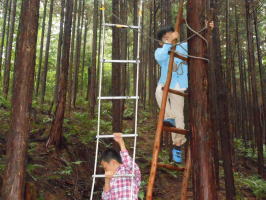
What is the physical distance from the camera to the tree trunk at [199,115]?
276 centimetres

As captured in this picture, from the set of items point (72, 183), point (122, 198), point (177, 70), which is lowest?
point (72, 183)

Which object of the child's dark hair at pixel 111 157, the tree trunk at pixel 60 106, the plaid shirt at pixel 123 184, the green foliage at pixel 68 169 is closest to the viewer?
the plaid shirt at pixel 123 184

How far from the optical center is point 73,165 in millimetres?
7906

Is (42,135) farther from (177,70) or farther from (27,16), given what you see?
(177,70)

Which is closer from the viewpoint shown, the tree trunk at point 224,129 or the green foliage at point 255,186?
the tree trunk at point 224,129

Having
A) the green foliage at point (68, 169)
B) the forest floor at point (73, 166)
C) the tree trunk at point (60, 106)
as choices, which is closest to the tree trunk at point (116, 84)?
the forest floor at point (73, 166)

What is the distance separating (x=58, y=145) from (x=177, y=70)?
559cm

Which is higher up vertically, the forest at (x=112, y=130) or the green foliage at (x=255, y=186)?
the forest at (x=112, y=130)

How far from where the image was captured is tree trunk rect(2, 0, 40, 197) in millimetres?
4500

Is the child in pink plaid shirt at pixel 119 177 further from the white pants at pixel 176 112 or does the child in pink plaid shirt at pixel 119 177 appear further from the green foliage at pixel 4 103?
the green foliage at pixel 4 103

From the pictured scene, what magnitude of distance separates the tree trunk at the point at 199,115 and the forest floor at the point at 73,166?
384 centimetres

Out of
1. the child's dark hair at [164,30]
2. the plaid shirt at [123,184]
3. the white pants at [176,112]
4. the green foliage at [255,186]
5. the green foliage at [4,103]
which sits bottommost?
the green foliage at [255,186]

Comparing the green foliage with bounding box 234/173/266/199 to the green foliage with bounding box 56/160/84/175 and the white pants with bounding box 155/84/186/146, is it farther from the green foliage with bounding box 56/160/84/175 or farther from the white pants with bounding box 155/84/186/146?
the white pants with bounding box 155/84/186/146

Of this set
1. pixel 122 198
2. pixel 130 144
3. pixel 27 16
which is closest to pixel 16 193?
pixel 122 198
